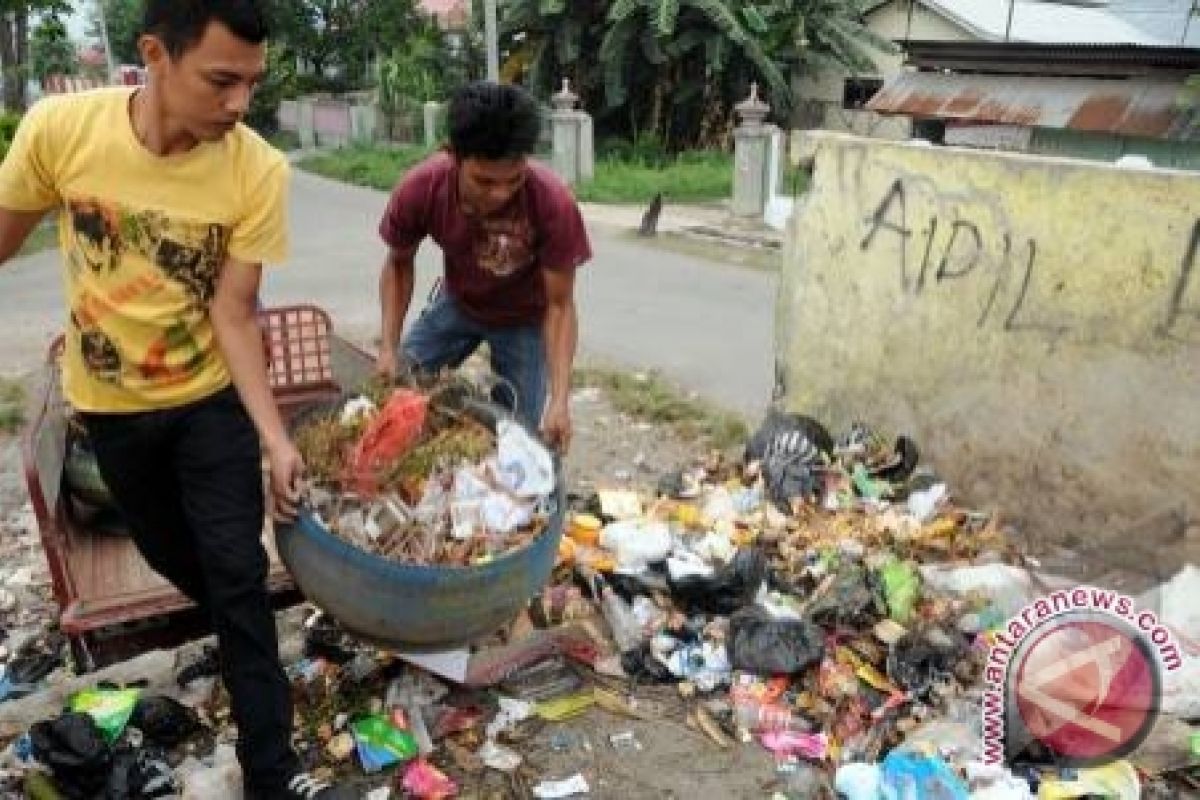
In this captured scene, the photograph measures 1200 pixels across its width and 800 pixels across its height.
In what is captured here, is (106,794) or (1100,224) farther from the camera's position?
(1100,224)

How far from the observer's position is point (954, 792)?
9.58ft

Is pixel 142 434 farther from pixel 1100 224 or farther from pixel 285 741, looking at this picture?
pixel 1100 224

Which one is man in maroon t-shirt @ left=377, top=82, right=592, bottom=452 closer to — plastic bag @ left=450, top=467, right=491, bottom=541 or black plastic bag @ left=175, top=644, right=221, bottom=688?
plastic bag @ left=450, top=467, right=491, bottom=541

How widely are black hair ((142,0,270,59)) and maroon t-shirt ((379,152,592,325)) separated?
127cm

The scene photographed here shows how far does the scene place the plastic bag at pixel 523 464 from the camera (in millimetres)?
2934

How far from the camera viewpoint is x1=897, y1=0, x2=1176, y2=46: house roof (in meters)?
19.7

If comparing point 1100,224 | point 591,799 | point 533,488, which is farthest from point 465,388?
point 1100,224

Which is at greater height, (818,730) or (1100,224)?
(1100,224)

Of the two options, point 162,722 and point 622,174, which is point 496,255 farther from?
point 622,174

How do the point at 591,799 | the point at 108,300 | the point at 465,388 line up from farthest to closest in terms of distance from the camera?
the point at 465,388 → the point at 591,799 → the point at 108,300

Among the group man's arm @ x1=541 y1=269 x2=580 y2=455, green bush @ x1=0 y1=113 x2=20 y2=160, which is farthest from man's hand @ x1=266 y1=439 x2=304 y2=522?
green bush @ x1=0 y1=113 x2=20 y2=160

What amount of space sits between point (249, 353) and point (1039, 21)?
73.6 feet

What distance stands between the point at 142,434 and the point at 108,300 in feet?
1.04

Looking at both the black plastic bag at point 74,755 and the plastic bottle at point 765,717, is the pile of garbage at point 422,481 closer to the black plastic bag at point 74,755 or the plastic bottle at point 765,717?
the black plastic bag at point 74,755
